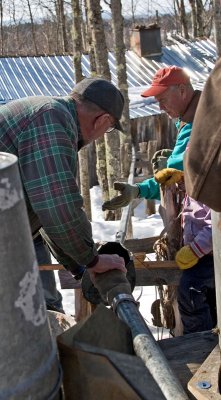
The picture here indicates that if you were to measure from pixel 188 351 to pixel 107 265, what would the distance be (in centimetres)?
42

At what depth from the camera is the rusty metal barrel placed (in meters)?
1.12

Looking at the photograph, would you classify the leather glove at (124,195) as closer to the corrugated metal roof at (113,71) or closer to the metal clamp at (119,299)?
the metal clamp at (119,299)

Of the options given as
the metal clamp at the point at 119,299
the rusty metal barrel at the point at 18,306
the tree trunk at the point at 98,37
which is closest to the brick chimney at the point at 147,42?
the tree trunk at the point at 98,37

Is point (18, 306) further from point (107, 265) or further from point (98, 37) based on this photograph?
point (98, 37)

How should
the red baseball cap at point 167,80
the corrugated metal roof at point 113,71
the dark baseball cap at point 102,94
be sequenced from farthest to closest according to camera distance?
the corrugated metal roof at point 113,71 → the red baseball cap at point 167,80 → the dark baseball cap at point 102,94

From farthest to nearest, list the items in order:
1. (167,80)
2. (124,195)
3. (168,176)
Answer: (124,195)
(167,80)
(168,176)

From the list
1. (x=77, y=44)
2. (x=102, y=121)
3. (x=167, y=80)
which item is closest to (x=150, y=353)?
(x=102, y=121)

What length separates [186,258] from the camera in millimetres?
3426

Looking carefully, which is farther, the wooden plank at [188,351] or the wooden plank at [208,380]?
the wooden plank at [188,351]

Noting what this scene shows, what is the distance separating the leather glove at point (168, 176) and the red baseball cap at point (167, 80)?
0.78 m

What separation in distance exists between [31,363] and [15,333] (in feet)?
0.29

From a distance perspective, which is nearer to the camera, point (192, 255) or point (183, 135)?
point (192, 255)

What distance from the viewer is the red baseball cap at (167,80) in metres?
3.98

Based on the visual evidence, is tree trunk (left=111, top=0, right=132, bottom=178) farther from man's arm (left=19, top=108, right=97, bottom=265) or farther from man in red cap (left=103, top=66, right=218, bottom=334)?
man's arm (left=19, top=108, right=97, bottom=265)
